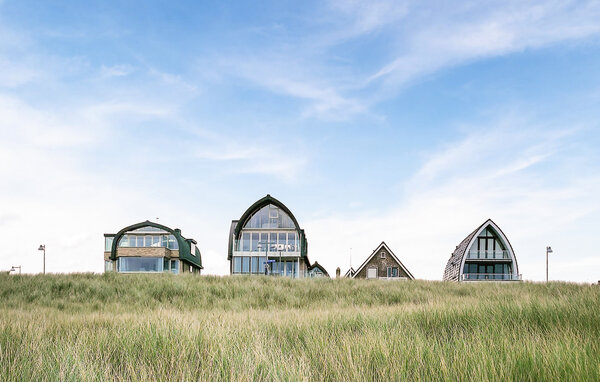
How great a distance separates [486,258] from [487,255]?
1.17 feet

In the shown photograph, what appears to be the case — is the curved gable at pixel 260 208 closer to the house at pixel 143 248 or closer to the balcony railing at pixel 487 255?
the house at pixel 143 248

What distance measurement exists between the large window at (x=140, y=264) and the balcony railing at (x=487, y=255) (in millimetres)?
31736

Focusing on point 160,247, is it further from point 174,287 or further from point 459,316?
point 459,316

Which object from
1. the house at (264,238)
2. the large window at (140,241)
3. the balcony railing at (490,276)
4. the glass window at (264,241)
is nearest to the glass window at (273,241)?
the house at (264,238)

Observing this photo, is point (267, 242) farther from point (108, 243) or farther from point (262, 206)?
point (108, 243)

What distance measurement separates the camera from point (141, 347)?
5270 millimetres

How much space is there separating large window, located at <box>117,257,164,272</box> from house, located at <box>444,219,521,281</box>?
30.2 metres

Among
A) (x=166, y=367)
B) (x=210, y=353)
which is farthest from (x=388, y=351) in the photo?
(x=166, y=367)

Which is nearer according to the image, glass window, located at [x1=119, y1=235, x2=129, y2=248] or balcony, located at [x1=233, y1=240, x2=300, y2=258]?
balcony, located at [x1=233, y1=240, x2=300, y2=258]

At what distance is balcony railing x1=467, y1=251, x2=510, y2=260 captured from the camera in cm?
4481

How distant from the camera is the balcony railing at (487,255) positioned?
44812 mm

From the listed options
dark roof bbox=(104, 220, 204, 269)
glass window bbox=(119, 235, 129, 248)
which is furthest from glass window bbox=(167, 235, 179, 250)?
glass window bbox=(119, 235, 129, 248)

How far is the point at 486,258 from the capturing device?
147 feet

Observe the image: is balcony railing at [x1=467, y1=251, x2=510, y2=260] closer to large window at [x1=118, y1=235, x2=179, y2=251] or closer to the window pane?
the window pane
